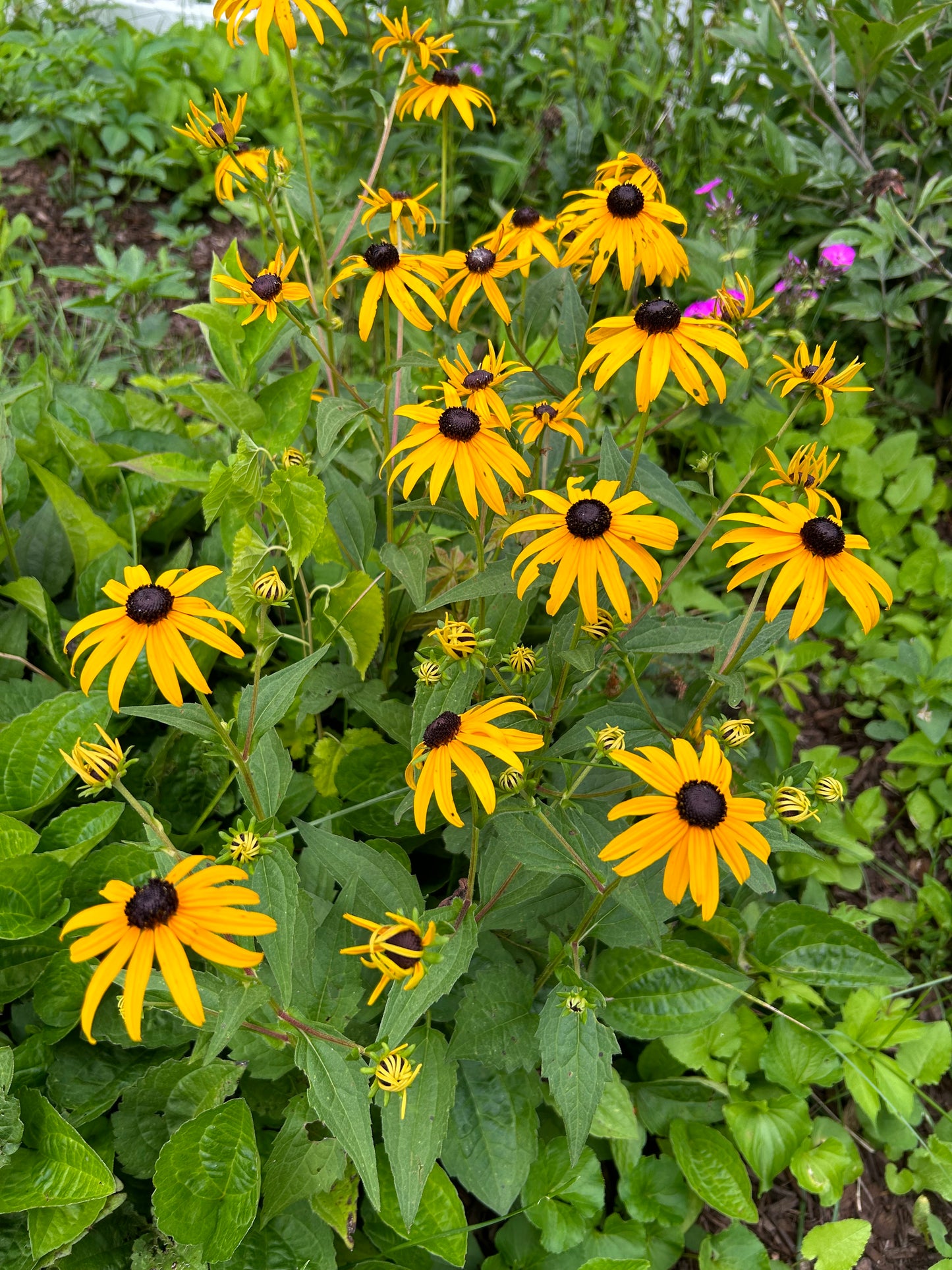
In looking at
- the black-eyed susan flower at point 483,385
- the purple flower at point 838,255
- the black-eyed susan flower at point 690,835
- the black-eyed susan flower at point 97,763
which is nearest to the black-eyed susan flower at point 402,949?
the black-eyed susan flower at point 690,835

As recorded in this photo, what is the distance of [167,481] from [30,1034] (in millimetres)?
1148

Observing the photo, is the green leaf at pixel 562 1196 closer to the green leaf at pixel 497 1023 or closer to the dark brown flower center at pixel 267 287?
the green leaf at pixel 497 1023

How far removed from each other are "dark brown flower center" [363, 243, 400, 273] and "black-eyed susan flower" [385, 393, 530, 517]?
333 mm

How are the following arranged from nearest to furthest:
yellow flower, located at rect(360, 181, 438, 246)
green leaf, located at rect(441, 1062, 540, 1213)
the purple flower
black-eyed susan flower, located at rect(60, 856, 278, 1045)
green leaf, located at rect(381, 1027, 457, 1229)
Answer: black-eyed susan flower, located at rect(60, 856, 278, 1045) → green leaf, located at rect(381, 1027, 457, 1229) → green leaf, located at rect(441, 1062, 540, 1213) → yellow flower, located at rect(360, 181, 438, 246) → the purple flower

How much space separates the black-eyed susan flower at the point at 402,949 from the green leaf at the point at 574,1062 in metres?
0.28

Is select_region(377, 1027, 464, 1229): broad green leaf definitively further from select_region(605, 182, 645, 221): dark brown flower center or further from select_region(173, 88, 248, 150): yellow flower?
select_region(173, 88, 248, 150): yellow flower

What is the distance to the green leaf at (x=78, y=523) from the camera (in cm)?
207

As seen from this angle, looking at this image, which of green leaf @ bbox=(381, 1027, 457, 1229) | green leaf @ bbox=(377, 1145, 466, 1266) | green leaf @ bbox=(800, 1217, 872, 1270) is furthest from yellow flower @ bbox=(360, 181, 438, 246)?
green leaf @ bbox=(800, 1217, 872, 1270)

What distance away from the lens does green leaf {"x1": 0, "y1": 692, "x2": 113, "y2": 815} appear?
1.74m

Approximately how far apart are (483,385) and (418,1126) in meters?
1.07

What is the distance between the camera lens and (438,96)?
6.20 ft

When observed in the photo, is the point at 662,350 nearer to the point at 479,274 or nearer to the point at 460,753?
the point at 479,274

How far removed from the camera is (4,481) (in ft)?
7.22

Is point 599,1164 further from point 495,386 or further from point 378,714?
point 495,386
